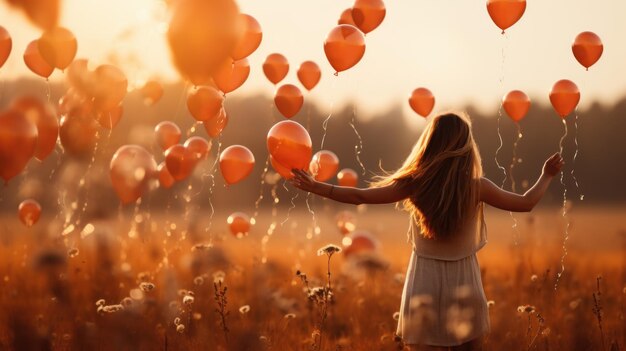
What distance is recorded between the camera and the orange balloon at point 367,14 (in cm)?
639

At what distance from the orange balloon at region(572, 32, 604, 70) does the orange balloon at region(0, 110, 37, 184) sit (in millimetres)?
4301

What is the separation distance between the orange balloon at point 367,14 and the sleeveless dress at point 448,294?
3050 mm

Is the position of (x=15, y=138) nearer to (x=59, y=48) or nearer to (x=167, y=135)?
(x=59, y=48)

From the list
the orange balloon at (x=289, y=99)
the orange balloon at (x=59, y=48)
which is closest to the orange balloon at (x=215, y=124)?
the orange balloon at (x=289, y=99)

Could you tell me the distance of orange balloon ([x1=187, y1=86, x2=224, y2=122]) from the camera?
6.29 m

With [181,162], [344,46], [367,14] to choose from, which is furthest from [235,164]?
[367,14]

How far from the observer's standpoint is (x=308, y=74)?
6.96 metres

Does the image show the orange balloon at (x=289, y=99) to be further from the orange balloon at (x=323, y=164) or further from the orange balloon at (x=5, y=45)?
the orange balloon at (x=5, y=45)

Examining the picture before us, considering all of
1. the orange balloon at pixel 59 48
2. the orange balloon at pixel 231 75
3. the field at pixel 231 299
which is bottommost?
the field at pixel 231 299

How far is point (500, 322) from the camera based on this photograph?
561 centimetres

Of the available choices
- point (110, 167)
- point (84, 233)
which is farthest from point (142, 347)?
point (110, 167)

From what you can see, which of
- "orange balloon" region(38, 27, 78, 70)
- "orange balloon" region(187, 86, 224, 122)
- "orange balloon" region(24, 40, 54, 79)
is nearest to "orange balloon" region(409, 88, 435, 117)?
"orange balloon" region(187, 86, 224, 122)

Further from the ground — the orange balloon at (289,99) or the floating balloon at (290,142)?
the orange balloon at (289,99)

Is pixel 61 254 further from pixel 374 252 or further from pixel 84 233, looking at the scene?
pixel 374 252
